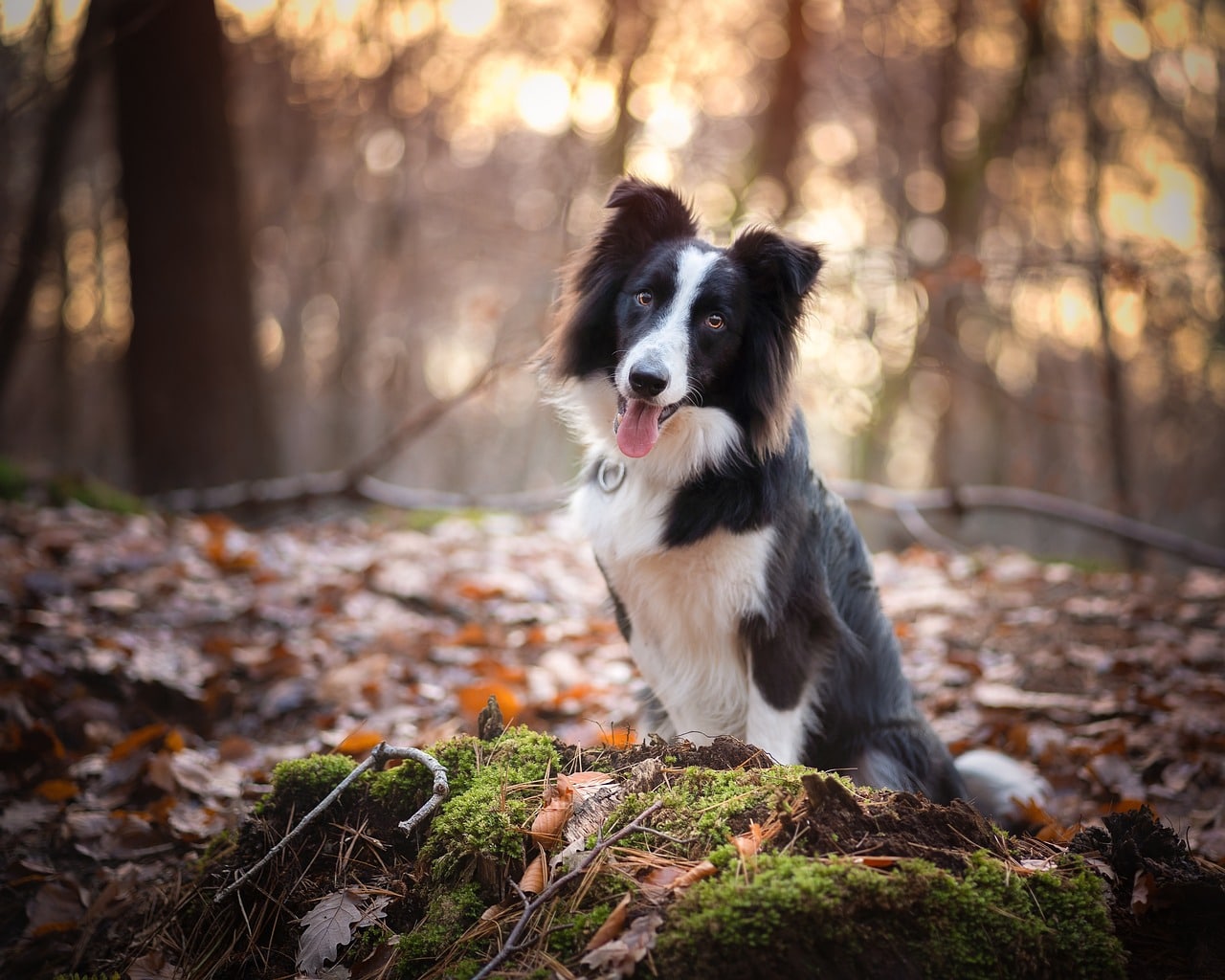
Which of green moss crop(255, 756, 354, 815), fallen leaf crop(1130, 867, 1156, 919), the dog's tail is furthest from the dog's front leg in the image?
green moss crop(255, 756, 354, 815)

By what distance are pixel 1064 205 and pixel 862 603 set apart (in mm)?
17726

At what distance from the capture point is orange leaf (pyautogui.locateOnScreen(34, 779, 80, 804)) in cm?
366

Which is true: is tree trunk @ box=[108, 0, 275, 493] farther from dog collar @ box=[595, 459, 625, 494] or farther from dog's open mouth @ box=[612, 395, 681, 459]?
dog's open mouth @ box=[612, 395, 681, 459]

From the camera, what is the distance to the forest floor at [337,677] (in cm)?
351

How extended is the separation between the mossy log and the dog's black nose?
1352mm

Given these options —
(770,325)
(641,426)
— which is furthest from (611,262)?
(641,426)

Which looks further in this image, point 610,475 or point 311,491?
point 311,491

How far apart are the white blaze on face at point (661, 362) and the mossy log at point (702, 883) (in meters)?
1.31

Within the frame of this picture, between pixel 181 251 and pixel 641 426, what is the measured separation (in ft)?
21.7

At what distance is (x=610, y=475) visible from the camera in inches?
151

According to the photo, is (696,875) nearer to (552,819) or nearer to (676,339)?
(552,819)

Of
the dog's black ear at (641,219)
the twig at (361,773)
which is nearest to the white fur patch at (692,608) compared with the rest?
the dog's black ear at (641,219)

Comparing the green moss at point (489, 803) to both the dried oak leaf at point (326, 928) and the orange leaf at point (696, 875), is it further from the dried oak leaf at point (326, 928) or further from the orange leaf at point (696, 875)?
the orange leaf at point (696, 875)

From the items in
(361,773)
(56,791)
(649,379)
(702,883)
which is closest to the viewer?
(702,883)
